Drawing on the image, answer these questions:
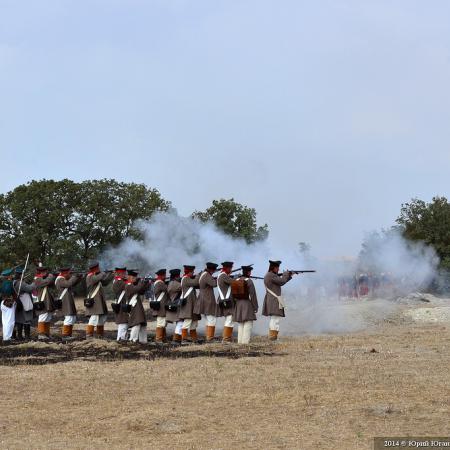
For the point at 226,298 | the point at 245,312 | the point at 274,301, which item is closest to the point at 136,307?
the point at 226,298

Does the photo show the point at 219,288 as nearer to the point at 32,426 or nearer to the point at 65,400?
the point at 65,400

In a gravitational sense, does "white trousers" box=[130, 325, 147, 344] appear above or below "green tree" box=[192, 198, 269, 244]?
below

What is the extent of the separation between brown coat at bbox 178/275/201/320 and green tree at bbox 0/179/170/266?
14888 millimetres

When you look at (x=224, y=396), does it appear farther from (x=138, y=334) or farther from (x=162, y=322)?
(x=162, y=322)

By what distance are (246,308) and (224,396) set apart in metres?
7.93

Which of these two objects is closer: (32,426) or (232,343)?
(32,426)

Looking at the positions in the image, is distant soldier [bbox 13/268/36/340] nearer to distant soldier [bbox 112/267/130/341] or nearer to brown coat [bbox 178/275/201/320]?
distant soldier [bbox 112/267/130/341]

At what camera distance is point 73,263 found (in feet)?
126

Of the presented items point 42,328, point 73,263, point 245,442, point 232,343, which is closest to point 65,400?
point 245,442

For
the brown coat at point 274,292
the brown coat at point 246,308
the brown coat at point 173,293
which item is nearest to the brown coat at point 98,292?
the brown coat at point 173,293

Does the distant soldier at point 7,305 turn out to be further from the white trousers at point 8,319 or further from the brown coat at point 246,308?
the brown coat at point 246,308

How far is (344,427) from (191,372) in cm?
464

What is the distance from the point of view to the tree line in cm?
3859

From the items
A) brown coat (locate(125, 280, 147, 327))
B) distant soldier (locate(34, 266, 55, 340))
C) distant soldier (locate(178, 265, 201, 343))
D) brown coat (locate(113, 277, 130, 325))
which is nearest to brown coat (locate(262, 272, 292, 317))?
distant soldier (locate(178, 265, 201, 343))
